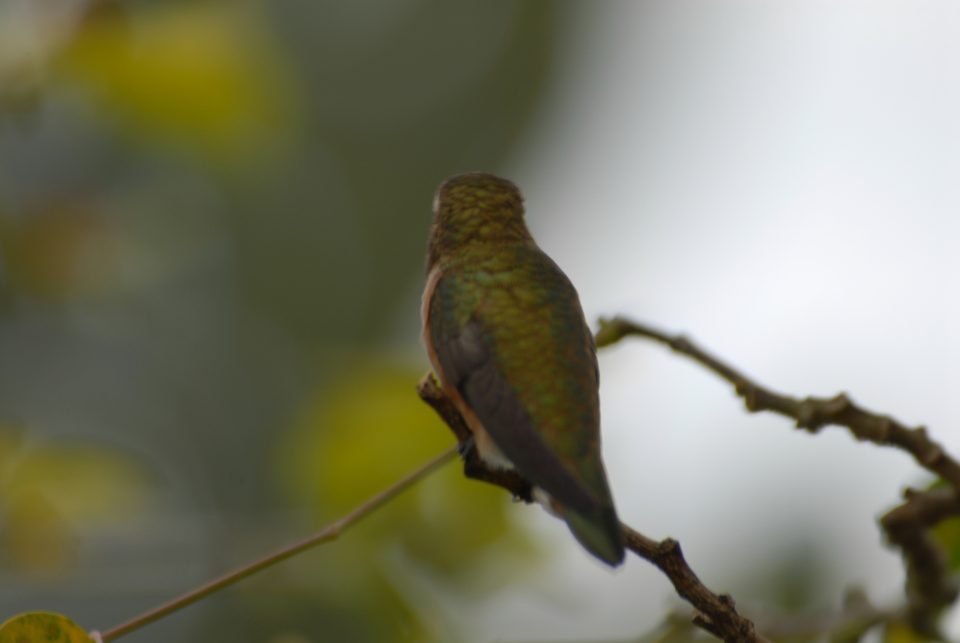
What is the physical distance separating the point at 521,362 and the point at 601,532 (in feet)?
2.44

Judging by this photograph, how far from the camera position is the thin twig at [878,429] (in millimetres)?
2340

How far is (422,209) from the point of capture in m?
20.0

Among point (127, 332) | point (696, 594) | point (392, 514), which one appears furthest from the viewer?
point (127, 332)

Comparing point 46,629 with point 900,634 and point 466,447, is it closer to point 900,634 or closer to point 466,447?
point 466,447

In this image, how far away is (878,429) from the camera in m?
2.34

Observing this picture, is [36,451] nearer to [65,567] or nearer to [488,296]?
[65,567]

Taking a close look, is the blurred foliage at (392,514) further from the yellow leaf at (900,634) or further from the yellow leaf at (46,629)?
the yellow leaf at (46,629)

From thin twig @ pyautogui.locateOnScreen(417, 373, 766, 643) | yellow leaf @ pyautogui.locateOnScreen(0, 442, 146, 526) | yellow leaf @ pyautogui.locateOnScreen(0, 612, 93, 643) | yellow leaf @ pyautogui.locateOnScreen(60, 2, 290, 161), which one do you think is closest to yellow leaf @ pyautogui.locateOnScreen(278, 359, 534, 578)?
yellow leaf @ pyautogui.locateOnScreen(0, 442, 146, 526)

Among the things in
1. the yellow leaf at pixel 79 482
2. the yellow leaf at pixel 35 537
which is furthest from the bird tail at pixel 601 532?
the yellow leaf at pixel 79 482

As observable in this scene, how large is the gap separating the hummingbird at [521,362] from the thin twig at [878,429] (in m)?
0.14

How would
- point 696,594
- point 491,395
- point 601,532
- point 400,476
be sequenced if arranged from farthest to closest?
point 400,476 < point 491,395 < point 601,532 < point 696,594

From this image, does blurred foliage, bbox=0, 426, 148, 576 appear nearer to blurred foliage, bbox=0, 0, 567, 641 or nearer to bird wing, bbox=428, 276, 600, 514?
blurred foliage, bbox=0, 0, 567, 641

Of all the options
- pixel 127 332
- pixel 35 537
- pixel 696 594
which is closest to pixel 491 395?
pixel 696 594

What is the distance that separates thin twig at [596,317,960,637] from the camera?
2.34 m
